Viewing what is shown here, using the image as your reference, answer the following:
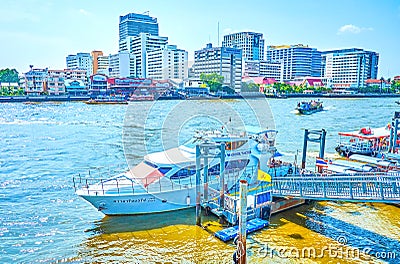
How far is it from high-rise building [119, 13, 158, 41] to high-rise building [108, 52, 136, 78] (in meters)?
38.0

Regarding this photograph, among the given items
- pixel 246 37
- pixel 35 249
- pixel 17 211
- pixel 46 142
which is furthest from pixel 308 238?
pixel 246 37

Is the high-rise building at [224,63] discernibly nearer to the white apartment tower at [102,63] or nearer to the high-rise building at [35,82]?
the white apartment tower at [102,63]

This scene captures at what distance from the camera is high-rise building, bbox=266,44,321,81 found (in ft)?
591

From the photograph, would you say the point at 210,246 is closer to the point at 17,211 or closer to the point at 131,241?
the point at 131,241

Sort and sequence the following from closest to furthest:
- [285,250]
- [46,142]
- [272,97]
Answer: [285,250]
[46,142]
[272,97]

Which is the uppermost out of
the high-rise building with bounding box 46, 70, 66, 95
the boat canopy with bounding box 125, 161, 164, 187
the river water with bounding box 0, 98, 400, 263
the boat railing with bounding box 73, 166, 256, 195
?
the high-rise building with bounding box 46, 70, 66, 95

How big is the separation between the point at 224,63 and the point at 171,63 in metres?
20.7

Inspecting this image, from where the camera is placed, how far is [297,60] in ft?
591

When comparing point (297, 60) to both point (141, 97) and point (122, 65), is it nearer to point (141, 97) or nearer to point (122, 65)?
point (122, 65)

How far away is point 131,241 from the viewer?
13047mm

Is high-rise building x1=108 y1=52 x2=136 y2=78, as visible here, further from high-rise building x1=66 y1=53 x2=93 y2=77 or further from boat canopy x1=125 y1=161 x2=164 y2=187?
boat canopy x1=125 y1=161 x2=164 y2=187

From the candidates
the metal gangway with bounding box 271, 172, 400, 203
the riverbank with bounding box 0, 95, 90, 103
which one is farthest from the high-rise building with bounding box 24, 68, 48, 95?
the metal gangway with bounding box 271, 172, 400, 203

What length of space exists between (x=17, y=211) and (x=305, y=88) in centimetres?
12670

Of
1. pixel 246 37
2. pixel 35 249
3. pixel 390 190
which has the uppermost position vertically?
pixel 246 37
